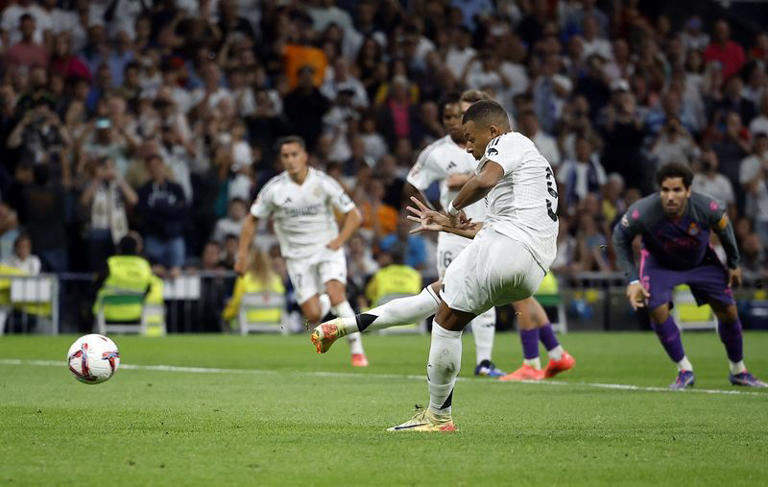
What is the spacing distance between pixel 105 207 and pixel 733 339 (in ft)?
37.4

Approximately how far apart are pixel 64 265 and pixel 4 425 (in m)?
13.3

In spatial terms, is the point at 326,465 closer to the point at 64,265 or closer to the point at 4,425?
the point at 4,425

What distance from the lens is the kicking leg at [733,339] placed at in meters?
12.9

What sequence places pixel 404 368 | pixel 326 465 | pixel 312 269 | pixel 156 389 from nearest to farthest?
pixel 326 465 < pixel 156 389 < pixel 404 368 < pixel 312 269

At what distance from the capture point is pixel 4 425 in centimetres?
877

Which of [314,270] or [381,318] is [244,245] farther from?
[381,318]

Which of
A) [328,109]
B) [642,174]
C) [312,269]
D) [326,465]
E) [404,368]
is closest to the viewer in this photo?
[326,465]

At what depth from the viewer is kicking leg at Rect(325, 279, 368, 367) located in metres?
16.0

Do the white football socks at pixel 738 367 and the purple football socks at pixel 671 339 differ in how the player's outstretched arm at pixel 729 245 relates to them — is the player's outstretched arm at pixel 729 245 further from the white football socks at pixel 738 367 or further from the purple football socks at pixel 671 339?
the white football socks at pixel 738 367

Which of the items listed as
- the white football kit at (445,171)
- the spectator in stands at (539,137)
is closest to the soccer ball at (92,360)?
the white football kit at (445,171)

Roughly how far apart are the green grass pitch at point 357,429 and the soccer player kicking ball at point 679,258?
54 cm

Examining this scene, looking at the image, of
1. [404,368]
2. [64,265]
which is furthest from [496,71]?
[404,368]

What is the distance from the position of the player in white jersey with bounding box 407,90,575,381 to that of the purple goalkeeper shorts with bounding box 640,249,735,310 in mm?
1246

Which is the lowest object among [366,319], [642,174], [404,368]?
[404,368]
